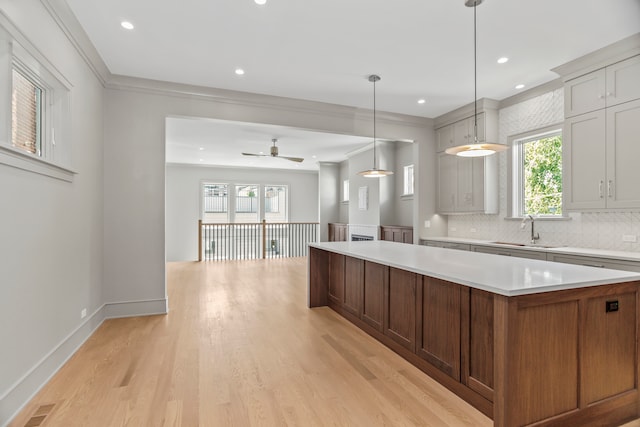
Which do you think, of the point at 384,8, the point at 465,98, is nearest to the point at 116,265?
the point at 384,8

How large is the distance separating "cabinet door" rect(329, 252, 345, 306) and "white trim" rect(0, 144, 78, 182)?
9.52 feet

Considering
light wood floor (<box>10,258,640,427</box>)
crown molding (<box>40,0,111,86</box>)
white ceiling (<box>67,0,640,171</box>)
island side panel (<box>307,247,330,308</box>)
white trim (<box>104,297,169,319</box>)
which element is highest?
white ceiling (<box>67,0,640,171</box>)

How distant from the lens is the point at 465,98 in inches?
186

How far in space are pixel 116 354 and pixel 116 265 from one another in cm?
137

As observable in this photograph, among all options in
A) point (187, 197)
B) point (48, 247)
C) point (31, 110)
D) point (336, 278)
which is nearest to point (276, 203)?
point (187, 197)

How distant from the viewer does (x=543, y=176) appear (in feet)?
14.4

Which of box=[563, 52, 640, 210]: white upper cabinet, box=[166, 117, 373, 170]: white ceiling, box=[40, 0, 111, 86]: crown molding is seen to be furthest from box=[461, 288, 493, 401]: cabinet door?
box=[166, 117, 373, 170]: white ceiling

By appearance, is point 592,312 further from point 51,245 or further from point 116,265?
point 116,265

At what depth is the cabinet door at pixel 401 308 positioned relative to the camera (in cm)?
259

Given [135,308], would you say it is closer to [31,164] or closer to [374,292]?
[31,164]

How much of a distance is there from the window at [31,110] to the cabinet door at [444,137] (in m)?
5.22

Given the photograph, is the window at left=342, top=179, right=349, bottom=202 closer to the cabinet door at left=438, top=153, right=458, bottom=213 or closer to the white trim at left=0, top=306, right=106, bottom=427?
the cabinet door at left=438, top=153, right=458, bottom=213

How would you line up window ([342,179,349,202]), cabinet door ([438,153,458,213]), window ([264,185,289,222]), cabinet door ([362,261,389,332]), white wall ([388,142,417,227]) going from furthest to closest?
window ([264,185,289,222]) → window ([342,179,349,202]) → white wall ([388,142,417,227]) → cabinet door ([438,153,458,213]) → cabinet door ([362,261,389,332])

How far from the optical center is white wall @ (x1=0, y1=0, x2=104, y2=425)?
1.94m
